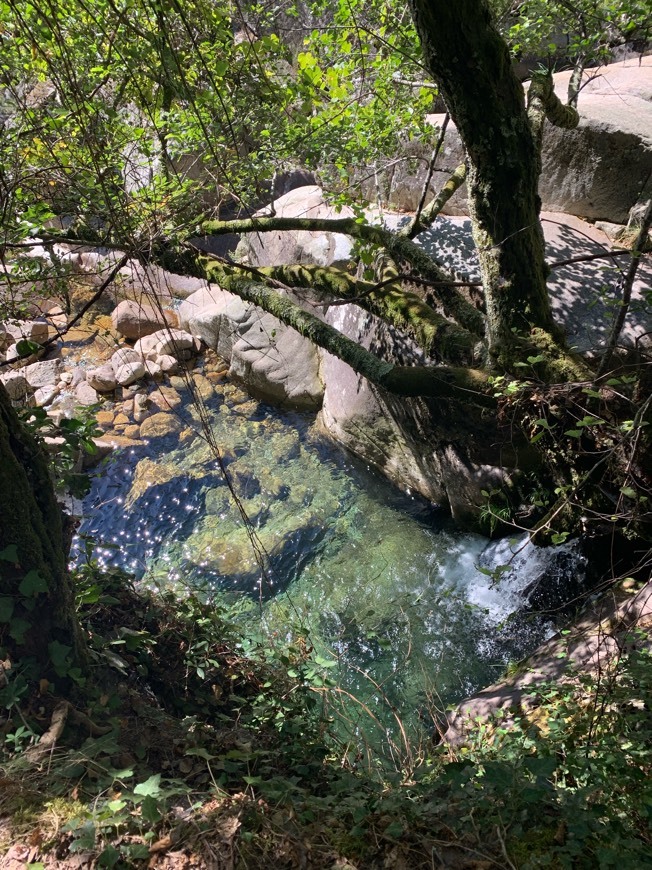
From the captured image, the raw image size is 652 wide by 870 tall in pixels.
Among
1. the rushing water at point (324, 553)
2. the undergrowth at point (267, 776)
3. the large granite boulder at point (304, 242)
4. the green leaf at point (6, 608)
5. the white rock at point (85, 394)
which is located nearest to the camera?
the undergrowth at point (267, 776)

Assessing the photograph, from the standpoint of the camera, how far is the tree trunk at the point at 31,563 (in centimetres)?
232

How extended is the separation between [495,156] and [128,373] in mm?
6413

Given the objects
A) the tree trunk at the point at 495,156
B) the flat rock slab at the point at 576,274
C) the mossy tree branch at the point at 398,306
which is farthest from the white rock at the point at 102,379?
the tree trunk at the point at 495,156

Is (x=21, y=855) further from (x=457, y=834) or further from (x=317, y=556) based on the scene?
(x=317, y=556)

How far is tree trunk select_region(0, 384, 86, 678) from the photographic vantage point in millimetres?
2320

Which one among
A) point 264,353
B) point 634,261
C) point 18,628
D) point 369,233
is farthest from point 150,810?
point 264,353

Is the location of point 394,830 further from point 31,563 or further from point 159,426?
point 159,426

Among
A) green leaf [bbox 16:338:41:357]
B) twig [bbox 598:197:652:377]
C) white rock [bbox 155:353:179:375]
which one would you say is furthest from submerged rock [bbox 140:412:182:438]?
twig [bbox 598:197:652:377]

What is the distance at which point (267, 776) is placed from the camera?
2504 millimetres

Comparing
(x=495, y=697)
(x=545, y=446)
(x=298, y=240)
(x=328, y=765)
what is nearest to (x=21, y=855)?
(x=328, y=765)

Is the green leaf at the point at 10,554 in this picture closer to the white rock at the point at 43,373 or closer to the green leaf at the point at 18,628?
the green leaf at the point at 18,628

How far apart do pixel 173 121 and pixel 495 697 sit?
4689 millimetres

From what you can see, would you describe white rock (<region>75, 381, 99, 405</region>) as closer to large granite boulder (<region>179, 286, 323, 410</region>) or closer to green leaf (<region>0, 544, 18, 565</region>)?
large granite boulder (<region>179, 286, 323, 410</region>)

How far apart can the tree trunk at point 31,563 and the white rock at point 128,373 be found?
6145mm
